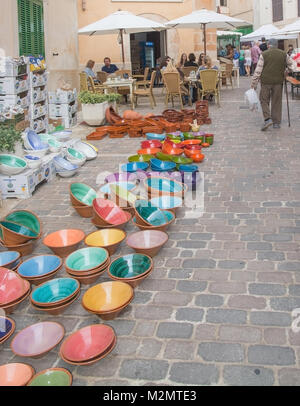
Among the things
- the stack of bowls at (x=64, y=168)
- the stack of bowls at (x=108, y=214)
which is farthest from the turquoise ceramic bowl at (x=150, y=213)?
the stack of bowls at (x=64, y=168)

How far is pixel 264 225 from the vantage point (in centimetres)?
442

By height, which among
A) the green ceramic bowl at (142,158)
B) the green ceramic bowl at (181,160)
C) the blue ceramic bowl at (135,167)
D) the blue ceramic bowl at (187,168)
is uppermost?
the green ceramic bowl at (142,158)

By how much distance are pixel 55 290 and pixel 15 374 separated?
2.80 feet

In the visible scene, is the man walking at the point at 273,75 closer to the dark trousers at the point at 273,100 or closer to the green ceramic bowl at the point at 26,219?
the dark trousers at the point at 273,100

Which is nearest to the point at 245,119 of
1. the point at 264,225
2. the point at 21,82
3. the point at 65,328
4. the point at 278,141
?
the point at 278,141

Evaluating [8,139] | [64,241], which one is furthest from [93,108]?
[64,241]

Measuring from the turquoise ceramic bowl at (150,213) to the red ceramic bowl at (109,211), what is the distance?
0.19m

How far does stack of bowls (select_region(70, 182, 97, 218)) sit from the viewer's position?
15.6 ft

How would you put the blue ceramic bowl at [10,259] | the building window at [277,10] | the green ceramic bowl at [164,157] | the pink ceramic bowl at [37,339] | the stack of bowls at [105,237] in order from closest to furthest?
the pink ceramic bowl at [37,339]
the blue ceramic bowl at [10,259]
the stack of bowls at [105,237]
the green ceramic bowl at [164,157]
the building window at [277,10]

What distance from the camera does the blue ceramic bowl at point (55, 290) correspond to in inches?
125

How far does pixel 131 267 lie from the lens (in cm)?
354

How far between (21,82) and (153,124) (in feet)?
8.90

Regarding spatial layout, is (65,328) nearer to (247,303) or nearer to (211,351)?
(211,351)

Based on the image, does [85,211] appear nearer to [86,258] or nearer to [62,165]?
[86,258]
